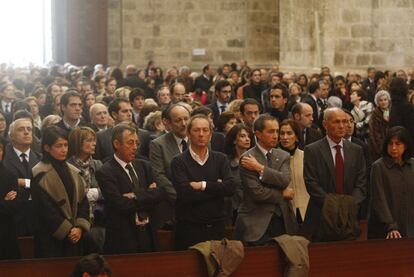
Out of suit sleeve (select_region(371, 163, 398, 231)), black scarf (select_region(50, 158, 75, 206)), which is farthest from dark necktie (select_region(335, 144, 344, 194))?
black scarf (select_region(50, 158, 75, 206))

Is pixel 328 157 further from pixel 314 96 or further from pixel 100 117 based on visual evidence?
pixel 314 96

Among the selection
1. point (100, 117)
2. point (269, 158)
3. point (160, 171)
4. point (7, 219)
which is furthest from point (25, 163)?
point (269, 158)

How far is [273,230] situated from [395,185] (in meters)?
1.09

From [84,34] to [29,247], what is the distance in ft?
61.4

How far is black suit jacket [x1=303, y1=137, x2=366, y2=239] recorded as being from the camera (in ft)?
28.3

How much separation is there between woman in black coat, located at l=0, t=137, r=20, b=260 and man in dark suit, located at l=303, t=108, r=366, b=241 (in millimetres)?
2448

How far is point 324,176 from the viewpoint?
866cm

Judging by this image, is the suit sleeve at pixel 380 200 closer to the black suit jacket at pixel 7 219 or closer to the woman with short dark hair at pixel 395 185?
the woman with short dark hair at pixel 395 185

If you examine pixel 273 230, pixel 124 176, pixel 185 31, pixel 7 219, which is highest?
pixel 185 31

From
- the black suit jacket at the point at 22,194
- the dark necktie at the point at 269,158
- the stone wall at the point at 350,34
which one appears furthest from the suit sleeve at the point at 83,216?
the stone wall at the point at 350,34

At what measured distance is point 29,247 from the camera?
339 inches

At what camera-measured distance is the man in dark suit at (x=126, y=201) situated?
796 cm

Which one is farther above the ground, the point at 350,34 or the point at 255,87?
the point at 350,34

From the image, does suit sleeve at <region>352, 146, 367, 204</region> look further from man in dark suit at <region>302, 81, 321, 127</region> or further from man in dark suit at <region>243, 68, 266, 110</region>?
man in dark suit at <region>243, 68, 266, 110</region>
